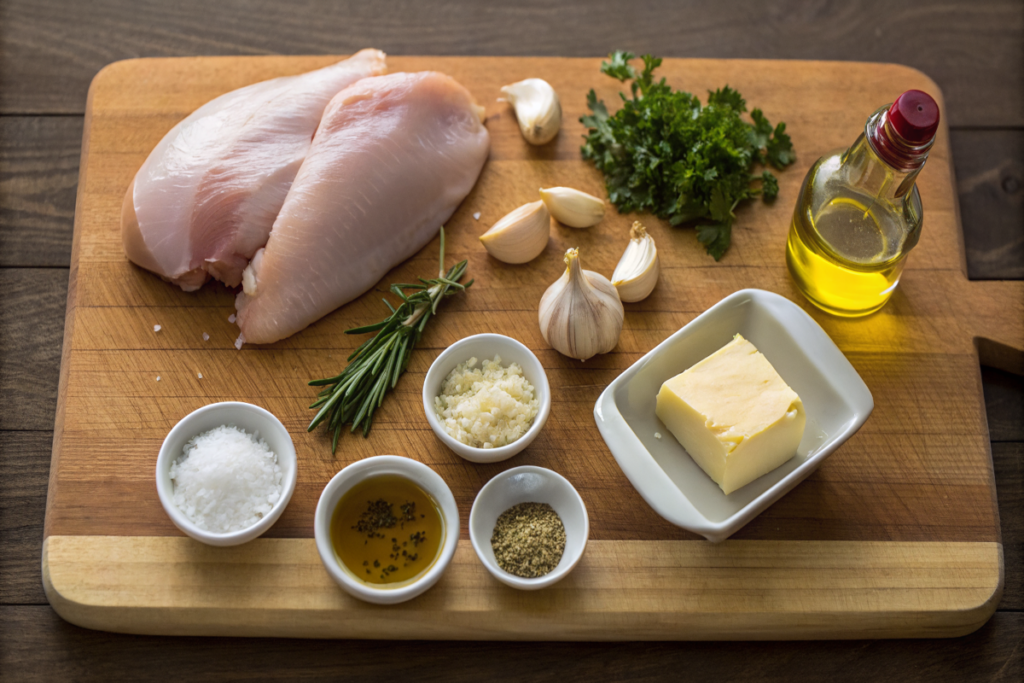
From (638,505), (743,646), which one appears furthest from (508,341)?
(743,646)

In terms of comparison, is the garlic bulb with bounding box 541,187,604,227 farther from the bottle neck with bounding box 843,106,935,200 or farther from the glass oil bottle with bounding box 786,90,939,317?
the bottle neck with bounding box 843,106,935,200

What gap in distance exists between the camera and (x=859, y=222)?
1.87 meters

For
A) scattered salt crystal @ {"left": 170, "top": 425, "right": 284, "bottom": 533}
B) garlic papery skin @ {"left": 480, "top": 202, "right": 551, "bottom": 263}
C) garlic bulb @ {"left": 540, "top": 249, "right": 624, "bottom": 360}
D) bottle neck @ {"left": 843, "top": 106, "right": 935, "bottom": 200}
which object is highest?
bottle neck @ {"left": 843, "top": 106, "right": 935, "bottom": 200}

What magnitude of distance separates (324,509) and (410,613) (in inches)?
12.0

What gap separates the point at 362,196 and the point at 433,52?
A: 2.36ft

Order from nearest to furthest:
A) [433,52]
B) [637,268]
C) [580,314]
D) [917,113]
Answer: [917,113], [580,314], [637,268], [433,52]

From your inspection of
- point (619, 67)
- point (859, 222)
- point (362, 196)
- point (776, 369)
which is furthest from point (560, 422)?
point (619, 67)

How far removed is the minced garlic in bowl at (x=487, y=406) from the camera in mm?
1738

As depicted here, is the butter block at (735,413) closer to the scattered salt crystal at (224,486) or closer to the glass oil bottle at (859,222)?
the glass oil bottle at (859,222)

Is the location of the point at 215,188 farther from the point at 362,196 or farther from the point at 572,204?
the point at 572,204

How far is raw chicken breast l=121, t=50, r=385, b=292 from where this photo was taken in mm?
1926

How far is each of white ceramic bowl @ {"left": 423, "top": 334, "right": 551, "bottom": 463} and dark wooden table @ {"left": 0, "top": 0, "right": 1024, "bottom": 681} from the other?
0.46 meters

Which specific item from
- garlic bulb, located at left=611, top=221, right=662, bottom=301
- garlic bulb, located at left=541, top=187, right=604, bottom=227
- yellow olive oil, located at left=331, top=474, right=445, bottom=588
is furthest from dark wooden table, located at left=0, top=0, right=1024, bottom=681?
garlic bulb, located at left=611, top=221, right=662, bottom=301

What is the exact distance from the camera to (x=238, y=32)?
2434 mm
